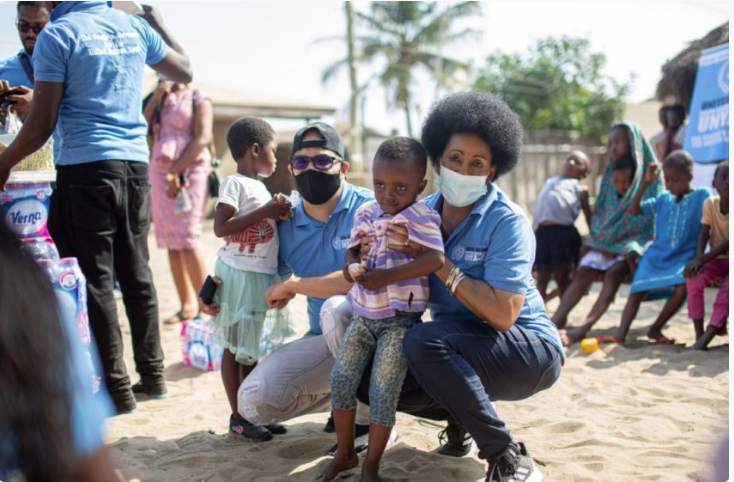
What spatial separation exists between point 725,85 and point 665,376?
157 inches

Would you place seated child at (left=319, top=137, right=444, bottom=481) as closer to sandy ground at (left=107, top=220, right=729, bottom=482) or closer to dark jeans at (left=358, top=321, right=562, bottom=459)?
dark jeans at (left=358, top=321, right=562, bottom=459)

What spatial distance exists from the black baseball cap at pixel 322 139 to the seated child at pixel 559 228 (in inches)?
130

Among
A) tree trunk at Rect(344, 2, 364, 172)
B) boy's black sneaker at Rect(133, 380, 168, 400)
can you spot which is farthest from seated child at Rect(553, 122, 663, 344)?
tree trunk at Rect(344, 2, 364, 172)

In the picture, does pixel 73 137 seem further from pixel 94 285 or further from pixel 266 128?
pixel 266 128

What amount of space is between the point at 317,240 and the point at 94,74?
147 centimetres

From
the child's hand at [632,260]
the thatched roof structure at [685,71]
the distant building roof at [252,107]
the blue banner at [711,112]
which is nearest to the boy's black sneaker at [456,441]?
the child's hand at [632,260]

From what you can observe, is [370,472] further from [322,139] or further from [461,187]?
[322,139]

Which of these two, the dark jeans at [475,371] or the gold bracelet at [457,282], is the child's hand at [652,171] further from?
the gold bracelet at [457,282]

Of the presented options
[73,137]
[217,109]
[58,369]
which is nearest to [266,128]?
[73,137]

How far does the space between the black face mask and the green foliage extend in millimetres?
19915

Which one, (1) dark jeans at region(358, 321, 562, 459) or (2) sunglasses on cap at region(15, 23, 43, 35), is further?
(2) sunglasses on cap at region(15, 23, 43, 35)

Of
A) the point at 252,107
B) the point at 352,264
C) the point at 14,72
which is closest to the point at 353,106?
the point at 252,107

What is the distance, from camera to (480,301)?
8.76 feet

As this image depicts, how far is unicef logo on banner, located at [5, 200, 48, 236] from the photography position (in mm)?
3457
